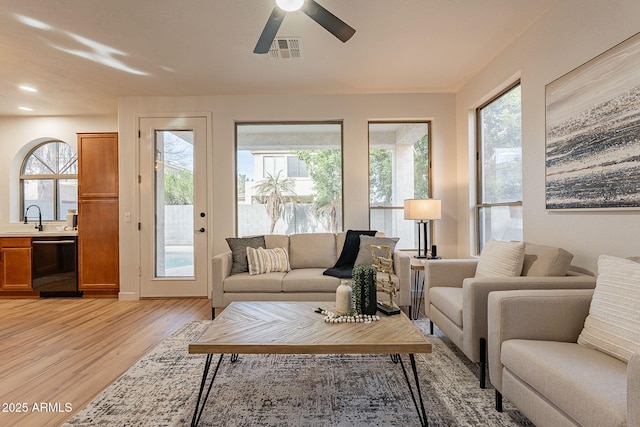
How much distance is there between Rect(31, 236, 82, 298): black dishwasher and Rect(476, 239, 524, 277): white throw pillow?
16.3 feet

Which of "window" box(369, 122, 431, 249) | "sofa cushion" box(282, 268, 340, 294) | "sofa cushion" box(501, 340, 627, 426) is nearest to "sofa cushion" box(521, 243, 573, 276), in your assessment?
"sofa cushion" box(501, 340, 627, 426)

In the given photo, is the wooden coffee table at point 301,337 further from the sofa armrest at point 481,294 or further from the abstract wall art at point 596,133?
the abstract wall art at point 596,133

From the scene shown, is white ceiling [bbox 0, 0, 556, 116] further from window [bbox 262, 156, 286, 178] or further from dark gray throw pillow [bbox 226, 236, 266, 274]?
dark gray throw pillow [bbox 226, 236, 266, 274]

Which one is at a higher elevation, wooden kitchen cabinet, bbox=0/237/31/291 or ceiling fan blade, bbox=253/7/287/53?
ceiling fan blade, bbox=253/7/287/53

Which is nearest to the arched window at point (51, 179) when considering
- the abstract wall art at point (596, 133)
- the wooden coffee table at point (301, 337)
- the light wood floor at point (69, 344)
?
the light wood floor at point (69, 344)

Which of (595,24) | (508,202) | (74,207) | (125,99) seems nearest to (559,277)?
(508,202)

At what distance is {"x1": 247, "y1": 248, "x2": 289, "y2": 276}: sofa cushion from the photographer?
3.70m

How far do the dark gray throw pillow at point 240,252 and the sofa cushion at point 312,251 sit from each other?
42cm

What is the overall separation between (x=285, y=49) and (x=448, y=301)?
2.60m

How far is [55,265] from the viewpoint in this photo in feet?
15.6

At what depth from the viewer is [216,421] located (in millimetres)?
1842

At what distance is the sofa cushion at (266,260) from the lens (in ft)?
12.1

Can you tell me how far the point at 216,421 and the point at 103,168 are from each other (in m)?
4.06

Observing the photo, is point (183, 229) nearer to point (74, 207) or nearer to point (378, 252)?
point (74, 207)
